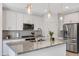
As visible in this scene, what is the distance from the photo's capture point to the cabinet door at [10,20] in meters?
1.41

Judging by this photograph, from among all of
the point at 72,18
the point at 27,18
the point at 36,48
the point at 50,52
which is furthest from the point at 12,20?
the point at 72,18

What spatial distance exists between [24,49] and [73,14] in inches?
37.6

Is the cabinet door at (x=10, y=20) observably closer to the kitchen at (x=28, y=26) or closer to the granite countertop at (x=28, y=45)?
the kitchen at (x=28, y=26)

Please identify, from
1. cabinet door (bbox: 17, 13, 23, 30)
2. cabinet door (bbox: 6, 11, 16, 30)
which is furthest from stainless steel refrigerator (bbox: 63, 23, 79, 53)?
cabinet door (bbox: 6, 11, 16, 30)

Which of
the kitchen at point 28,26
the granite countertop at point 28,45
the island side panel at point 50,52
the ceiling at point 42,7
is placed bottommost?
the island side panel at point 50,52

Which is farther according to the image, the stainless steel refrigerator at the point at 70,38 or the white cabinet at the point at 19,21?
the stainless steel refrigerator at the point at 70,38

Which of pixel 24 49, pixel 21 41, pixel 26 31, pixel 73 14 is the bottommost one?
pixel 24 49

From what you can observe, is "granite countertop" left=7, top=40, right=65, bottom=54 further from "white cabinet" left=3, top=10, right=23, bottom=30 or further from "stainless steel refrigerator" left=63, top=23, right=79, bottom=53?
"white cabinet" left=3, top=10, right=23, bottom=30

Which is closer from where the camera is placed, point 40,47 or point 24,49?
point 24,49

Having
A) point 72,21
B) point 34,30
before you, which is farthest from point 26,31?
point 72,21

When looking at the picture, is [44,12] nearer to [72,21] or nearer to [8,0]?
[72,21]

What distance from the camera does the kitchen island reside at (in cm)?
142

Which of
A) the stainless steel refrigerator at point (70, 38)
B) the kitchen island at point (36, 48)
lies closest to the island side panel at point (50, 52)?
the kitchen island at point (36, 48)

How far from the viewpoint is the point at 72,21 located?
59.9 inches
